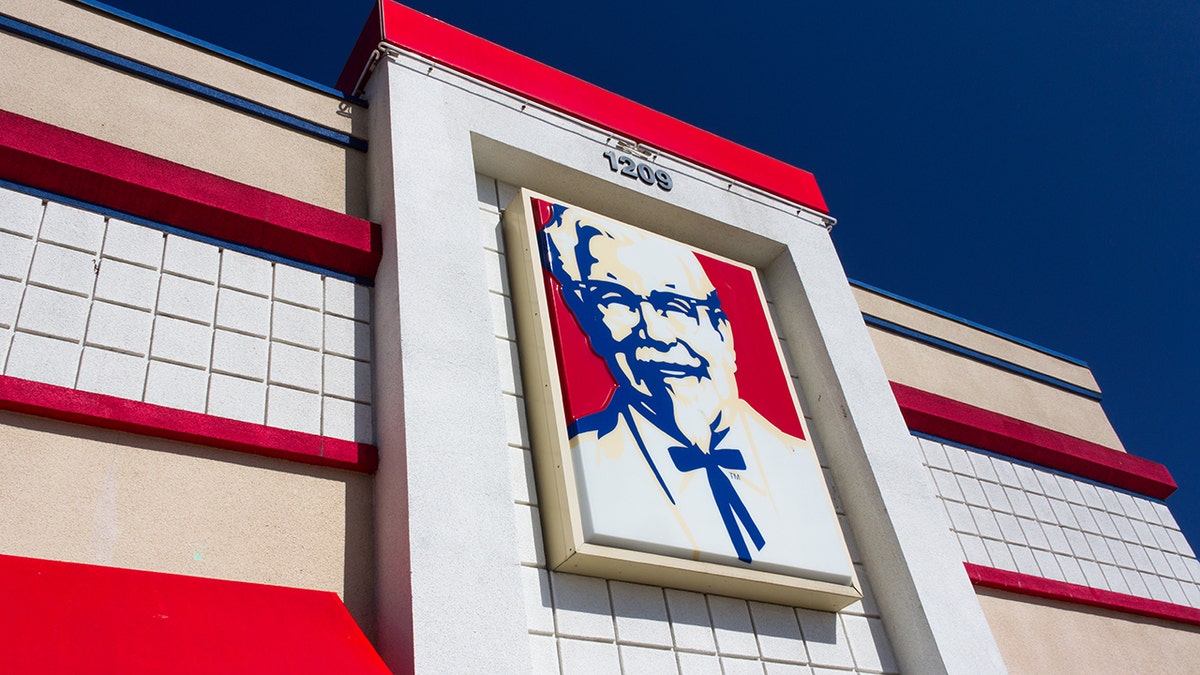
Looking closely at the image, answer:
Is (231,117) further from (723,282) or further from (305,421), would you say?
(723,282)

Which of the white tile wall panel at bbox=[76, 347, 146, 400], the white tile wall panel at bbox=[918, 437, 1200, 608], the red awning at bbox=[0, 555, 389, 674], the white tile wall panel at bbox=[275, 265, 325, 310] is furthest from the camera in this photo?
the white tile wall panel at bbox=[918, 437, 1200, 608]

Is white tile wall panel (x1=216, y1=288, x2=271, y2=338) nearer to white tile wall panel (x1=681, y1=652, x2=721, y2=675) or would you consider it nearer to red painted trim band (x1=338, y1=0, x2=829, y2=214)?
red painted trim band (x1=338, y1=0, x2=829, y2=214)

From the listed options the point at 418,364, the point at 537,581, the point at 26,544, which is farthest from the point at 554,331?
the point at 26,544

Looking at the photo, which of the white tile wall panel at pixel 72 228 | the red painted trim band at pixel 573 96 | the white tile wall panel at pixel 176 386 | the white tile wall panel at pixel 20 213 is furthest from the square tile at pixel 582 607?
the red painted trim band at pixel 573 96

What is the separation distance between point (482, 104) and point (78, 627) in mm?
4491

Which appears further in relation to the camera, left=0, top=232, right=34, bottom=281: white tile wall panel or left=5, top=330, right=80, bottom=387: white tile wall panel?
left=0, top=232, right=34, bottom=281: white tile wall panel

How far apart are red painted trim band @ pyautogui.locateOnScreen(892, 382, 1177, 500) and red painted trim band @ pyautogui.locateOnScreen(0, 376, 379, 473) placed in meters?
4.76

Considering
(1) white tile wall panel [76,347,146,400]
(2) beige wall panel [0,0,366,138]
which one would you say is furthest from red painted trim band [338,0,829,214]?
(1) white tile wall panel [76,347,146,400]

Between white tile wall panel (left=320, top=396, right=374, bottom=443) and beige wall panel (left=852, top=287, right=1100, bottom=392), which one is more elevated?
beige wall panel (left=852, top=287, right=1100, bottom=392)

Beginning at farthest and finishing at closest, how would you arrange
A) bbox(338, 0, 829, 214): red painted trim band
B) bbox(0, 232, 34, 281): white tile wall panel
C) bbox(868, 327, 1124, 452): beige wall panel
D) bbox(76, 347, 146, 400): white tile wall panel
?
bbox(868, 327, 1124, 452): beige wall panel < bbox(338, 0, 829, 214): red painted trim band < bbox(0, 232, 34, 281): white tile wall panel < bbox(76, 347, 146, 400): white tile wall panel

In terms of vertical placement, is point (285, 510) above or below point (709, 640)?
above

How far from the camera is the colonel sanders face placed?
19.7 ft

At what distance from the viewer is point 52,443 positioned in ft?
14.3

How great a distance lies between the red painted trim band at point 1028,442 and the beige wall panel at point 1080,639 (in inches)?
58.3
